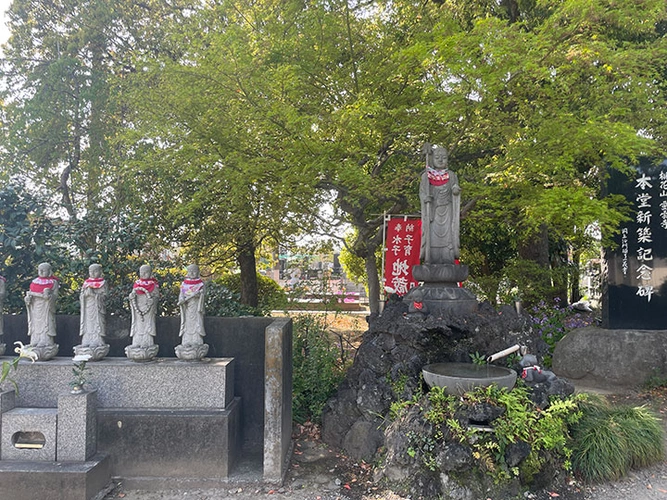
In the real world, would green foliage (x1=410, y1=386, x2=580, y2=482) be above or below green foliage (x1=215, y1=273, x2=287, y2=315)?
below

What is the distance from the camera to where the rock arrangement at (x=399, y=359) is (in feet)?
17.9

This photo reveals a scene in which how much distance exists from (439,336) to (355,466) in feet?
6.50

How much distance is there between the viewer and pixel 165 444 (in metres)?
4.96

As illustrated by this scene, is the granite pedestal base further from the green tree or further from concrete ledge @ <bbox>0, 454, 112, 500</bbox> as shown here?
concrete ledge @ <bbox>0, 454, 112, 500</bbox>

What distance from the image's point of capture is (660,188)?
339 inches

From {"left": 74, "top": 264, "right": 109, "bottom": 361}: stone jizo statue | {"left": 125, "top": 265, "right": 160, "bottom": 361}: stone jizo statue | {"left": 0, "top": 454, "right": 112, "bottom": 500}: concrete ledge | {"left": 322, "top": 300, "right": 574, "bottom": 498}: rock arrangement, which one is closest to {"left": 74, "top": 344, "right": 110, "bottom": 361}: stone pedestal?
{"left": 74, "top": 264, "right": 109, "bottom": 361}: stone jizo statue

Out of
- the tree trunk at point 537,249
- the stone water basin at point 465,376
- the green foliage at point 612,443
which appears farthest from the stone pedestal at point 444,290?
the tree trunk at point 537,249

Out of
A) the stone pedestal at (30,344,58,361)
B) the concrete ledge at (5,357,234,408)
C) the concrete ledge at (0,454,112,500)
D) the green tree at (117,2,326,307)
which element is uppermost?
the green tree at (117,2,326,307)

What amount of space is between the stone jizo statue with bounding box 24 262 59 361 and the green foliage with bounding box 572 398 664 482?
6.56m

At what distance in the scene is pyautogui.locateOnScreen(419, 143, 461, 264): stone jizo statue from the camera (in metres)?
6.81

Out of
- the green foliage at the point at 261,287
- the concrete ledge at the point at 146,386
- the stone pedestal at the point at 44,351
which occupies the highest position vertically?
the green foliage at the point at 261,287

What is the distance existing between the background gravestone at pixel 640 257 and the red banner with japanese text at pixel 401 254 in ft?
13.7

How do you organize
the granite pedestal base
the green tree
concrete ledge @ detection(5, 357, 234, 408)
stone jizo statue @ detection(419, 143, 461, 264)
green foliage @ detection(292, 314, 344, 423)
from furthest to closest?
→ 1. stone jizo statue @ detection(419, 143, 461, 264)
2. green foliage @ detection(292, 314, 344, 423)
3. the green tree
4. the granite pedestal base
5. concrete ledge @ detection(5, 357, 234, 408)

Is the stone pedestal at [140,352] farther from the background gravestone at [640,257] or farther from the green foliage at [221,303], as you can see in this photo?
the background gravestone at [640,257]
